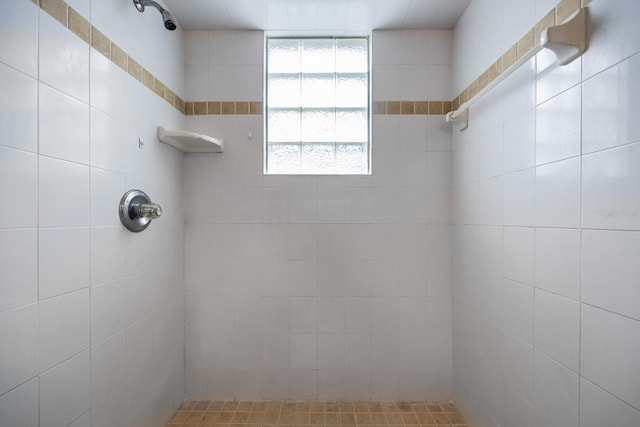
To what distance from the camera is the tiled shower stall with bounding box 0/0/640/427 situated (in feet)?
2.87

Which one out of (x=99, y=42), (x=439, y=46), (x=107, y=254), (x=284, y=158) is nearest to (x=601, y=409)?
(x=107, y=254)

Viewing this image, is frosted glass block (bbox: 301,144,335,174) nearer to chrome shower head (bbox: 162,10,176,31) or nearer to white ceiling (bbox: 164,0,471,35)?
white ceiling (bbox: 164,0,471,35)

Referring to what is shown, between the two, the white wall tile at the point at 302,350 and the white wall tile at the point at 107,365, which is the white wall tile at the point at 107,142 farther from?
the white wall tile at the point at 302,350

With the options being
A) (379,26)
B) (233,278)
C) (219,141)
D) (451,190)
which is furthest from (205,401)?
(379,26)

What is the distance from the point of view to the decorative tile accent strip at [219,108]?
6.43 feet

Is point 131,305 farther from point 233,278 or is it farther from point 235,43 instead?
point 235,43

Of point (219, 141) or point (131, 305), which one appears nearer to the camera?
point (131, 305)

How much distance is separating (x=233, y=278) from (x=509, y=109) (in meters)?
1.66

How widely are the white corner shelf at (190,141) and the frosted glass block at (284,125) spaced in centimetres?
34

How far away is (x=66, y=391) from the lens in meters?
1.05

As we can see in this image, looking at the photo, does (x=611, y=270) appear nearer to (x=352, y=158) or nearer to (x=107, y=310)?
(x=352, y=158)

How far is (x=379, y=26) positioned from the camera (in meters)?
A: 1.92

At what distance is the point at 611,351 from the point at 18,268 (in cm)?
159

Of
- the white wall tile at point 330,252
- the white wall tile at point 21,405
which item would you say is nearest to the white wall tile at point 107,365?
the white wall tile at point 21,405
